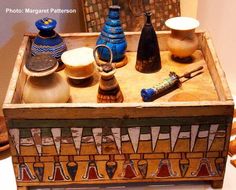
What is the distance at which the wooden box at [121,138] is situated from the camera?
83 cm

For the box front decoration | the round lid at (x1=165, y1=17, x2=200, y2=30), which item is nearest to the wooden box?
the box front decoration

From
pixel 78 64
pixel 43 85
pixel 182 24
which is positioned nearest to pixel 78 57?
pixel 78 64

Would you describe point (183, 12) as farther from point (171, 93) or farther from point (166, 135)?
point (166, 135)

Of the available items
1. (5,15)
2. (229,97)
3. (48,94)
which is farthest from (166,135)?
(5,15)

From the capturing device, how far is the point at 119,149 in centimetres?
87

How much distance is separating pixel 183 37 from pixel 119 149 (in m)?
0.32

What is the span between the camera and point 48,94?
871 mm

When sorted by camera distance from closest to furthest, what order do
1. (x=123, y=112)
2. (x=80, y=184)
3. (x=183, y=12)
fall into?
1. (x=123, y=112)
2. (x=80, y=184)
3. (x=183, y=12)

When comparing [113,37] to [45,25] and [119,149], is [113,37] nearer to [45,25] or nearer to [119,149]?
[45,25]

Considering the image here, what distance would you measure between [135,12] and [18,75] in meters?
0.38

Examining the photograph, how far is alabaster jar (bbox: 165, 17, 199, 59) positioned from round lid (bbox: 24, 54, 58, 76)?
0.30m

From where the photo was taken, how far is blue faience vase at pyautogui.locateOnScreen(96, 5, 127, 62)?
100 centimetres

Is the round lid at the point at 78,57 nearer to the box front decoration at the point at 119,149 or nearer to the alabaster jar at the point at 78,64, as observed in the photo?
the alabaster jar at the point at 78,64

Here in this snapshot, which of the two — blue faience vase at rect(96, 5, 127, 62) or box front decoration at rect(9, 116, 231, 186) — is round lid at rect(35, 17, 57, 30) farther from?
box front decoration at rect(9, 116, 231, 186)
